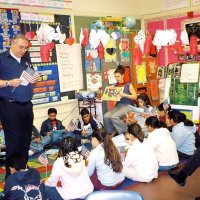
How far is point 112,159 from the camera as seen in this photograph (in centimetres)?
336

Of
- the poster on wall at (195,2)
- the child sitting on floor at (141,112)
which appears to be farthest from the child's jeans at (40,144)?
the poster on wall at (195,2)

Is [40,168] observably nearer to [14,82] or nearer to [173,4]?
[14,82]

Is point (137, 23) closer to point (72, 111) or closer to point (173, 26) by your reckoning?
point (173, 26)

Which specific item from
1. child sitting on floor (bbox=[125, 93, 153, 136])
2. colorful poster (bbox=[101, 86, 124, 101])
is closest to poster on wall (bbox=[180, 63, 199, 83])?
child sitting on floor (bbox=[125, 93, 153, 136])

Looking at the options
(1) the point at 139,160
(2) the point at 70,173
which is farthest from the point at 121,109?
(2) the point at 70,173

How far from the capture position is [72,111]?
646cm

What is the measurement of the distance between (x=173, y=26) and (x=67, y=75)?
2587mm

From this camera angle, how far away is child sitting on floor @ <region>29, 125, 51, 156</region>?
5262 mm

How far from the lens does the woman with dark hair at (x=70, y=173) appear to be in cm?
302

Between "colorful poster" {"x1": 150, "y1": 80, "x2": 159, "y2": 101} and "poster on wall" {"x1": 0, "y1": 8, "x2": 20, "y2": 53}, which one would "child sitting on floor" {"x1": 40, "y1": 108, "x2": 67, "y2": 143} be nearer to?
"poster on wall" {"x1": 0, "y1": 8, "x2": 20, "y2": 53}

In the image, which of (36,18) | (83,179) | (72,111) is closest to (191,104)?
(72,111)

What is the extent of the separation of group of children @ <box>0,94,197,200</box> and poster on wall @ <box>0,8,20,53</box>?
155cm

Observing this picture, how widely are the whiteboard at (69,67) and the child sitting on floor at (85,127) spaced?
768mm

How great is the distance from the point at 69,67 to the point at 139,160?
3075mm
